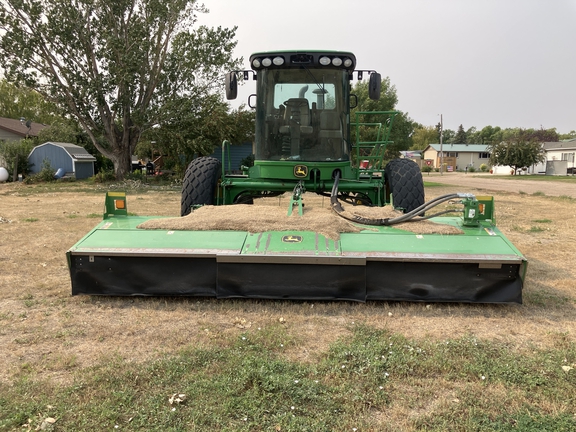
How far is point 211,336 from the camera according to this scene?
3.47 meters

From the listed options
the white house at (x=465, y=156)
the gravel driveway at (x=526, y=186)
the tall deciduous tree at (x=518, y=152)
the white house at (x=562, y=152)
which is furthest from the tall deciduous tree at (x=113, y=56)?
the white house at (x=465, y=156)

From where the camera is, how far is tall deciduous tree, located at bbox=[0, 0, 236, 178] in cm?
1848

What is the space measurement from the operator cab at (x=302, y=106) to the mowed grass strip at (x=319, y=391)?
301 centimetres

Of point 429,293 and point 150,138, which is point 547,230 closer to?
point 429,293

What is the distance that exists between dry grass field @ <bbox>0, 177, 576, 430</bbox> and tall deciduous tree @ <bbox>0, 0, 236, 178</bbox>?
52.1 ft

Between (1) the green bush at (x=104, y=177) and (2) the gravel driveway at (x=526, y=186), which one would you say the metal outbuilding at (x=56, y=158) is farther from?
(2) the gravel driveway at (x=526, y=186)

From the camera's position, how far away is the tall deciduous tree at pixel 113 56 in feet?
60.6

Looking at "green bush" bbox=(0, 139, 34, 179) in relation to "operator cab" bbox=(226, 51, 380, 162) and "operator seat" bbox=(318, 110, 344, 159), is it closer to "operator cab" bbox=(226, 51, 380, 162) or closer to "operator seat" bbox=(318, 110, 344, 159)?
"operator cab" bbox=(226, 51, 380, 162)

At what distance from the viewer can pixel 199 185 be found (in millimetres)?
5695

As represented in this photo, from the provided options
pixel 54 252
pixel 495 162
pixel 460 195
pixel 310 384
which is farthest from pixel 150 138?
pixel 495 162

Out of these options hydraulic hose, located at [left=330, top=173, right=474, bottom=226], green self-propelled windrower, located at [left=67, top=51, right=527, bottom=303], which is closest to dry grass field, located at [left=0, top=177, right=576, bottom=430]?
green self-propelled windrower, located at [left=67, top=51, right=527, bottom=303]

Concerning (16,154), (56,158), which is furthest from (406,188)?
(56,158)

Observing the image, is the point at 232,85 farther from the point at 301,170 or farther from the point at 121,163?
the point at 121,163

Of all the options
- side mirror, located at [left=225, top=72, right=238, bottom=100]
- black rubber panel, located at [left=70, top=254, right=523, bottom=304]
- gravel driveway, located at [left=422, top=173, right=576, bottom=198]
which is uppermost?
side mirror, located at [left=225, top=72, right=238, bottom=100]
